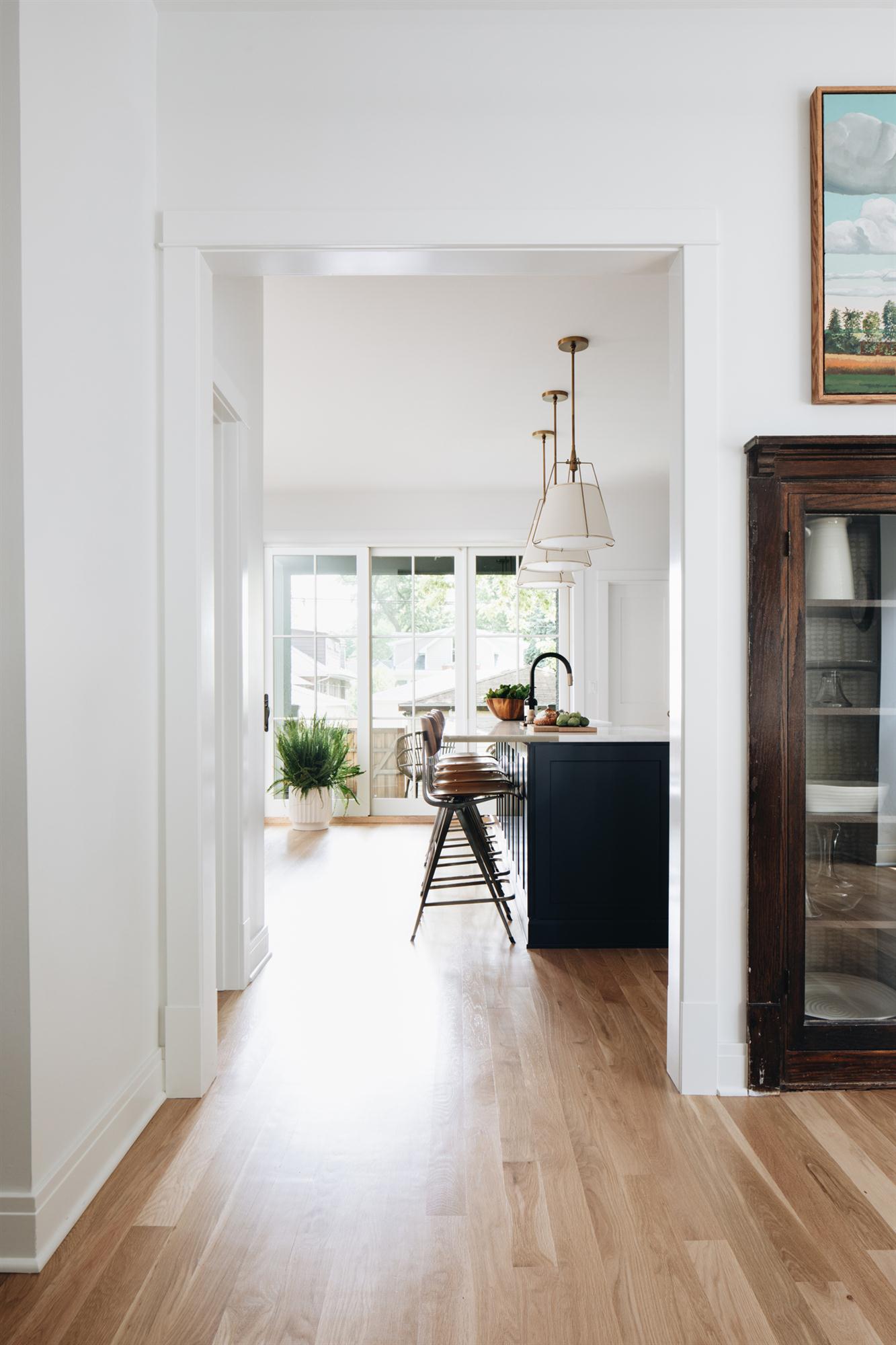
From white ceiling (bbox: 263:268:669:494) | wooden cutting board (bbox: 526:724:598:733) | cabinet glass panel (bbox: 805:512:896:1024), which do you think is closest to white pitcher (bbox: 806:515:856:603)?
cabinet glass panel (bbox: 805:512:896:1024)

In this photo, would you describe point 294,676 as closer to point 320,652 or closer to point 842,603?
point 320,652

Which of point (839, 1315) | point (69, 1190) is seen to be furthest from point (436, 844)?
point (839, 1315)

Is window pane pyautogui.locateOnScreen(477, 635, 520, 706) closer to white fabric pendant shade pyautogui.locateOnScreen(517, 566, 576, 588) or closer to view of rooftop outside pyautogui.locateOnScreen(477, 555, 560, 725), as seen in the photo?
view of rooftop outside pyautogui.locateOnScreen(477, 555, 560, 725)

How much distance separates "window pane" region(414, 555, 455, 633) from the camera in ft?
23.9

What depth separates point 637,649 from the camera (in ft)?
24.2

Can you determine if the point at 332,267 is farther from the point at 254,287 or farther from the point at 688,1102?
the point at 688,1102

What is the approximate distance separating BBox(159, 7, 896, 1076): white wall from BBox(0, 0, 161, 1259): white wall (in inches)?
10.0

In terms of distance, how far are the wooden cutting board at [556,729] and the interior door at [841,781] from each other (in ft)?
5.21

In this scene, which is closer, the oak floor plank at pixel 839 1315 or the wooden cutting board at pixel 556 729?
the oak floor plank at pixel 839 1315

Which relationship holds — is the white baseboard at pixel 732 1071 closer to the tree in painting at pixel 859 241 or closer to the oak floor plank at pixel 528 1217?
the oak floor plank at pixel 528 1217

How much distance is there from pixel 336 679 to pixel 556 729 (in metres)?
3.50

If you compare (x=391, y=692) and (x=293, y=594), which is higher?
(x=293, y=594)

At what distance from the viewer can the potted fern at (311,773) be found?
681cm

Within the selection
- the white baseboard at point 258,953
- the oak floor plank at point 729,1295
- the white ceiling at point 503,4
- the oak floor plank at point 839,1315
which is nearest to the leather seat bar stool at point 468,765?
the white baseboard at point 258,953
